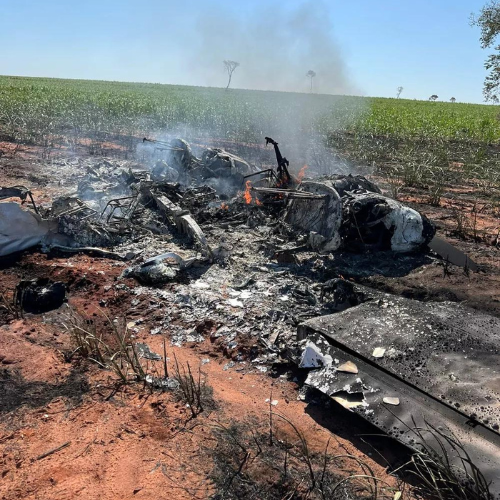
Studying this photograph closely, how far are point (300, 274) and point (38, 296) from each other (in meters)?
3.42

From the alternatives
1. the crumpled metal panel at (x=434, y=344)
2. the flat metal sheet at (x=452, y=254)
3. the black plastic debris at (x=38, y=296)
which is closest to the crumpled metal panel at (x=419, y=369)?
the crumpled metal panel at (x=434, y=344)

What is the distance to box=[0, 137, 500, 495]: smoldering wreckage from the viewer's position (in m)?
3.36

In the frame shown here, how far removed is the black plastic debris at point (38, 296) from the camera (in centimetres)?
523

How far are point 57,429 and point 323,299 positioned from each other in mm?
3312

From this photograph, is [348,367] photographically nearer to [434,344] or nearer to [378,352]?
[378,352]

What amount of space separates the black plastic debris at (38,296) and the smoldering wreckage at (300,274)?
0.02 metres

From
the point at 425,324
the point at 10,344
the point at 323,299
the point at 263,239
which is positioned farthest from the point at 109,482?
the point at 263,239

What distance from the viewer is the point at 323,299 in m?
5.50

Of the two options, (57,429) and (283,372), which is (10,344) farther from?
(283,372)

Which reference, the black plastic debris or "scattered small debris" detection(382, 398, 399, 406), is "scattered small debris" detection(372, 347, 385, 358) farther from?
the black plastic debris

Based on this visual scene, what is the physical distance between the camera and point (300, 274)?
620 cm

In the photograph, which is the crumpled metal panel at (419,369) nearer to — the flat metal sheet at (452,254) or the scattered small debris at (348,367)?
the scattered small debris at (348,367)

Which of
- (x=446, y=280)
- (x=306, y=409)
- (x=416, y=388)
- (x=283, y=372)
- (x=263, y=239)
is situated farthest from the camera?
(x=263, y=239)

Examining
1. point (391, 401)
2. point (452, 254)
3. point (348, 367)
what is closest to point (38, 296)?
point (348, 367)
